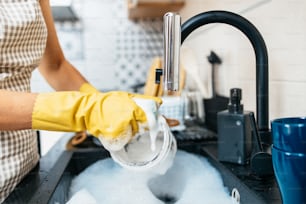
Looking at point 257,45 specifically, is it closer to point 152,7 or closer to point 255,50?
point 255,50

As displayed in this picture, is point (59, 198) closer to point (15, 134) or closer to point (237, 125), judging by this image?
point (15, 134)

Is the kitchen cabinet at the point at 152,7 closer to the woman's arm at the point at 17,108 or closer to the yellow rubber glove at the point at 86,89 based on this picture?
the yellow rubber glove at the point at 86,89

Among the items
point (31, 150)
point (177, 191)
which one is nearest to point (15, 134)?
point (31, 150)

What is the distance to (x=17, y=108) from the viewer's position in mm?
527

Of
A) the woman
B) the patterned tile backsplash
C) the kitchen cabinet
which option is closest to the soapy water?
the woman

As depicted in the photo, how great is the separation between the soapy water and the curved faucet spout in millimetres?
152

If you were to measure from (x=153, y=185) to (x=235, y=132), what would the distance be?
0.22 m

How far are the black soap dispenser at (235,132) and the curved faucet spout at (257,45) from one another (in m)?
0.03

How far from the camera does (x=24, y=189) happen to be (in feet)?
2.12

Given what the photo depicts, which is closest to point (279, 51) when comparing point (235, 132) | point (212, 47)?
point (235, 132)

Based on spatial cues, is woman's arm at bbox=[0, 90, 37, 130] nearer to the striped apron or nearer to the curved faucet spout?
the striped apron

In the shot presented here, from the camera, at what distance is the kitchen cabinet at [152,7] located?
152 centimetres

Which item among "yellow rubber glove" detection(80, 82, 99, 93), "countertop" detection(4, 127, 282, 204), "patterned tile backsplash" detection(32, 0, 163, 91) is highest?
"patterned tile backsplash" detection(32, 0, 163, 91)

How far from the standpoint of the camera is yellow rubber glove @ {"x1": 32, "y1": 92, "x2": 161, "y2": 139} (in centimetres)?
52
